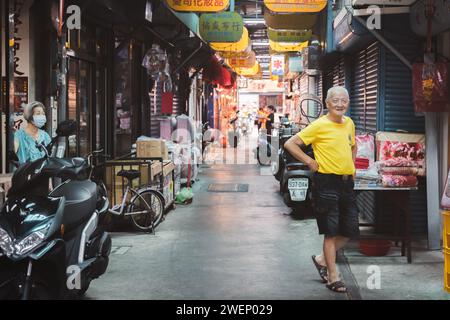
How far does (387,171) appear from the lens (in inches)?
339

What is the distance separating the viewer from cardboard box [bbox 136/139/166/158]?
39.4ft

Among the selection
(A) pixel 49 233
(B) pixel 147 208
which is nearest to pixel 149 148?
(B) pixel 147 208

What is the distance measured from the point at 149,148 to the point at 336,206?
5.79m

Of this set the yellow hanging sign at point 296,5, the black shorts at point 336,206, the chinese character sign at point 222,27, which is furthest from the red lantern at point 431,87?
the chinese character sign at point 222,27

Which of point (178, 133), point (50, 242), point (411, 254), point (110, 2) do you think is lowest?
point (411, 254)

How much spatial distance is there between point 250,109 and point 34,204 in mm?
56779

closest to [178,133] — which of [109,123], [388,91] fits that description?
[109,123]

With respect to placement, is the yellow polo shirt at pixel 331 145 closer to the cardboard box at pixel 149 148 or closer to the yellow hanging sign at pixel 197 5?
the cardboard box at pixel 149 148

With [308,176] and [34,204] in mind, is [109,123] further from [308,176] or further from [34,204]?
[34,204]

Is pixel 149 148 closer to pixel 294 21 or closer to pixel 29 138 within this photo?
pixel 29 138

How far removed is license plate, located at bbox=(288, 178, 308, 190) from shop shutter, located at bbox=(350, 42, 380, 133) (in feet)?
4.38

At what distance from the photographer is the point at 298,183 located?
38.0ft

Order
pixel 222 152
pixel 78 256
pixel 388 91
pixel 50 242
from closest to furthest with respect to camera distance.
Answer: pixel 50 242 < pixel 78 256 < pixel 388 91 < pixel 222 152

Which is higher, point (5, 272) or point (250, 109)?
point (250, 109)
